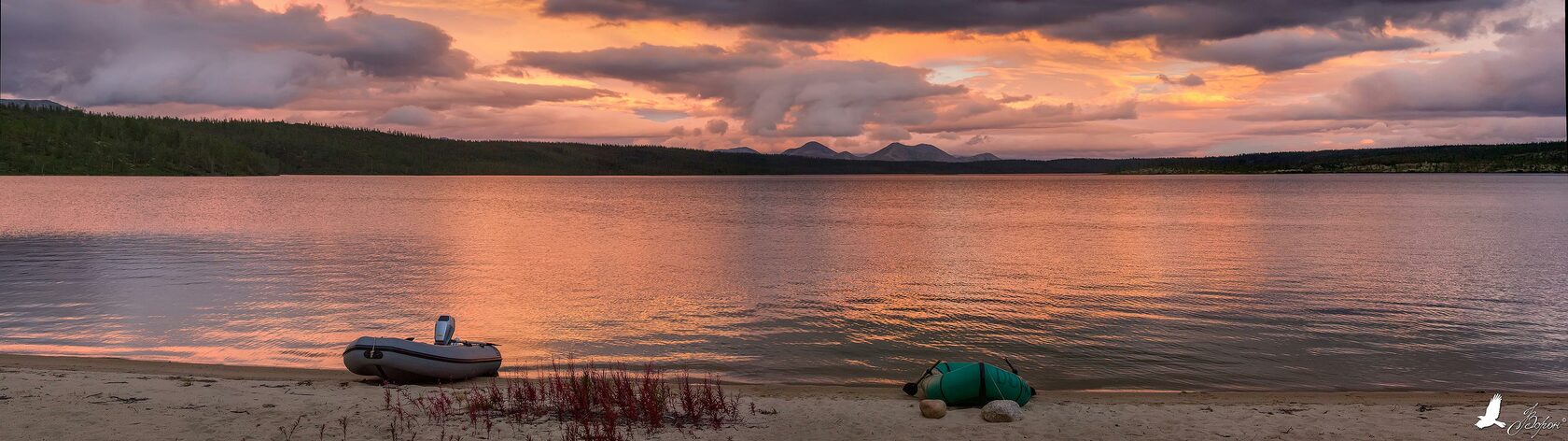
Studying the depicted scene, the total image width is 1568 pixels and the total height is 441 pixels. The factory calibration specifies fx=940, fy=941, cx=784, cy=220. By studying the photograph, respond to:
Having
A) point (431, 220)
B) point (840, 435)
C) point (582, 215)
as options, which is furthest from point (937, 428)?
point (582, 215)

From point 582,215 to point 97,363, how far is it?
255 feet

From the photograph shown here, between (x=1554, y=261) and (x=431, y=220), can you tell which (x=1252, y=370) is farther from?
(x=431, y=220)

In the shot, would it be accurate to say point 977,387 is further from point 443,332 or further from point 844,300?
point 844,300

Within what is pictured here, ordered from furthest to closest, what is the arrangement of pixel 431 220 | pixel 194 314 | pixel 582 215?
pixel 582 215 < pixel 431 220 < pixel 194 314

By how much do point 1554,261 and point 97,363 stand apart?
197 feet

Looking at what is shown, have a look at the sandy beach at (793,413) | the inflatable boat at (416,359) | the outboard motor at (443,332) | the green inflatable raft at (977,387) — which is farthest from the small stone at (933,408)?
the outboard motor at (443,332)

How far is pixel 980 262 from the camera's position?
48.2m

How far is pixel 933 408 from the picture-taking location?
15203mm

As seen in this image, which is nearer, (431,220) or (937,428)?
(937,428)

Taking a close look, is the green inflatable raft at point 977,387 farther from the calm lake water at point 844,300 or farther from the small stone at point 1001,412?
the calm lake water at point 844,300

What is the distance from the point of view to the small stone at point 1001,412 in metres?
14.8

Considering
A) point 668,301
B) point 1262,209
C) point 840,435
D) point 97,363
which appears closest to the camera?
point 840,435

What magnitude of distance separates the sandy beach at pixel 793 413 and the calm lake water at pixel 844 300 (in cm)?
278

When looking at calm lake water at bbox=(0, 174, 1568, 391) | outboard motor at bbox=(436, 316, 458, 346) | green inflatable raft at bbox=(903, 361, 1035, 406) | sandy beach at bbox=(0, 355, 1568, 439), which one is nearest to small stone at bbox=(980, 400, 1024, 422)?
sandy beach at bbox=(0, 355, 1568, 439)
